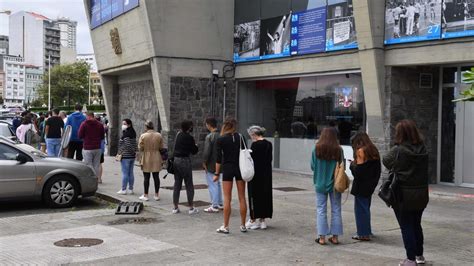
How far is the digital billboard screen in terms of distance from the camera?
12.0 metres

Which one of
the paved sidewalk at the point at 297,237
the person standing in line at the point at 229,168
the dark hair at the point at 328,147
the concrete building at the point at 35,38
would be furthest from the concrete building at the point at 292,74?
the concrete building at the point at 35,38

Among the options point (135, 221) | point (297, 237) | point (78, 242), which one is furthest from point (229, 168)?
point (78, 242)

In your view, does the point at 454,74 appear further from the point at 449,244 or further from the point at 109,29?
the point at 109,29

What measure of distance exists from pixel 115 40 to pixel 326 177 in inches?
569

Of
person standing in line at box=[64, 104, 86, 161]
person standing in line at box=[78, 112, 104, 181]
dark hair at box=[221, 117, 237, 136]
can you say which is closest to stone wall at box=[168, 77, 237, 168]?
person standing in line at box=[64, 104, 86, 161]

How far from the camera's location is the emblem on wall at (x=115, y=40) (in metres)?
20.0

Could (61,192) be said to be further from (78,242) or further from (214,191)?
(78,242)

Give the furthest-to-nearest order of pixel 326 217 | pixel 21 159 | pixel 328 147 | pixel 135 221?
pixel 21 159 < pixel 135 221 < pixel 326 217 < pixel 328 147

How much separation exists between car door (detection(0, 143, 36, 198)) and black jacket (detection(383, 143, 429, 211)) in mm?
6891

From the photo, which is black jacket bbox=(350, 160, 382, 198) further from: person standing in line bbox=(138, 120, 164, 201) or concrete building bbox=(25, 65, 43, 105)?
concrete building bbox=(25, 65, 43, 105)

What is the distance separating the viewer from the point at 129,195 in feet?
39.0

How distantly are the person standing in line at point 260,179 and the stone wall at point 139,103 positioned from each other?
1125 cm

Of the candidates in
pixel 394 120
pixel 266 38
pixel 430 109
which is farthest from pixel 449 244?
pixel 266 38

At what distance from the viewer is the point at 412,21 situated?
1250cm
